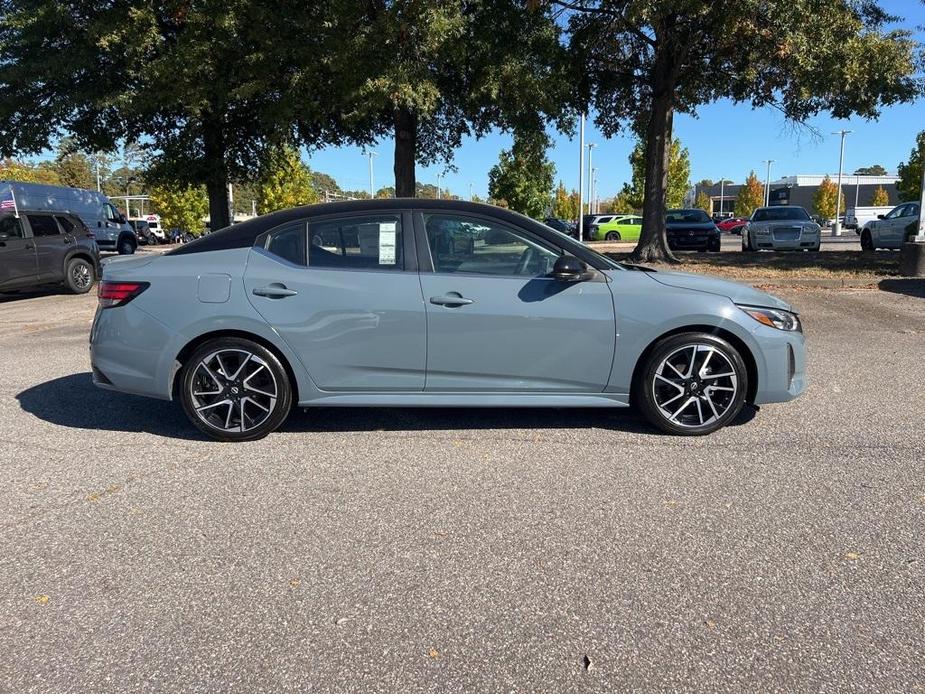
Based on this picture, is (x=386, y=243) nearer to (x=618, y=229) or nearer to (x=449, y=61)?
(x=449, y=61)

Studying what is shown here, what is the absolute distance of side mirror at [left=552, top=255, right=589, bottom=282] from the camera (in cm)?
457

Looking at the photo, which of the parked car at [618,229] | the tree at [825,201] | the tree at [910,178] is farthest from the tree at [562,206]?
the parked car at [618,229]

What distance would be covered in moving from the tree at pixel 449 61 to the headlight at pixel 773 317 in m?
9.93

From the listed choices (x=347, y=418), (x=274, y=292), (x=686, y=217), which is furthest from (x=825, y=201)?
(x=274, y=292)

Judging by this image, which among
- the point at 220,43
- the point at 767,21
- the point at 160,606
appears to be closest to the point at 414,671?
the point at 160,606

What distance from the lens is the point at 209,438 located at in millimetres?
4855

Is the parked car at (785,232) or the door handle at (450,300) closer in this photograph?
the door handle at (450,300)

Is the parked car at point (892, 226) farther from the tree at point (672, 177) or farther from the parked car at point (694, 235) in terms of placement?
the tree at point (672, 177)

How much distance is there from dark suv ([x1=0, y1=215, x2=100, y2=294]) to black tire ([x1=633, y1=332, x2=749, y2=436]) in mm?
12082

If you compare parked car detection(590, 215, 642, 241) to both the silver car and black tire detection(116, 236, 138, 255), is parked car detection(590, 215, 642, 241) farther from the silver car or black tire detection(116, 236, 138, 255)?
the silver car

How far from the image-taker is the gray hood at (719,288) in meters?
4.78

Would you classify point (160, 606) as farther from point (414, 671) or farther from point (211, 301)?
point (211, 301)

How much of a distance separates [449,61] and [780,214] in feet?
42.0

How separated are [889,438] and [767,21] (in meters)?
11.1
